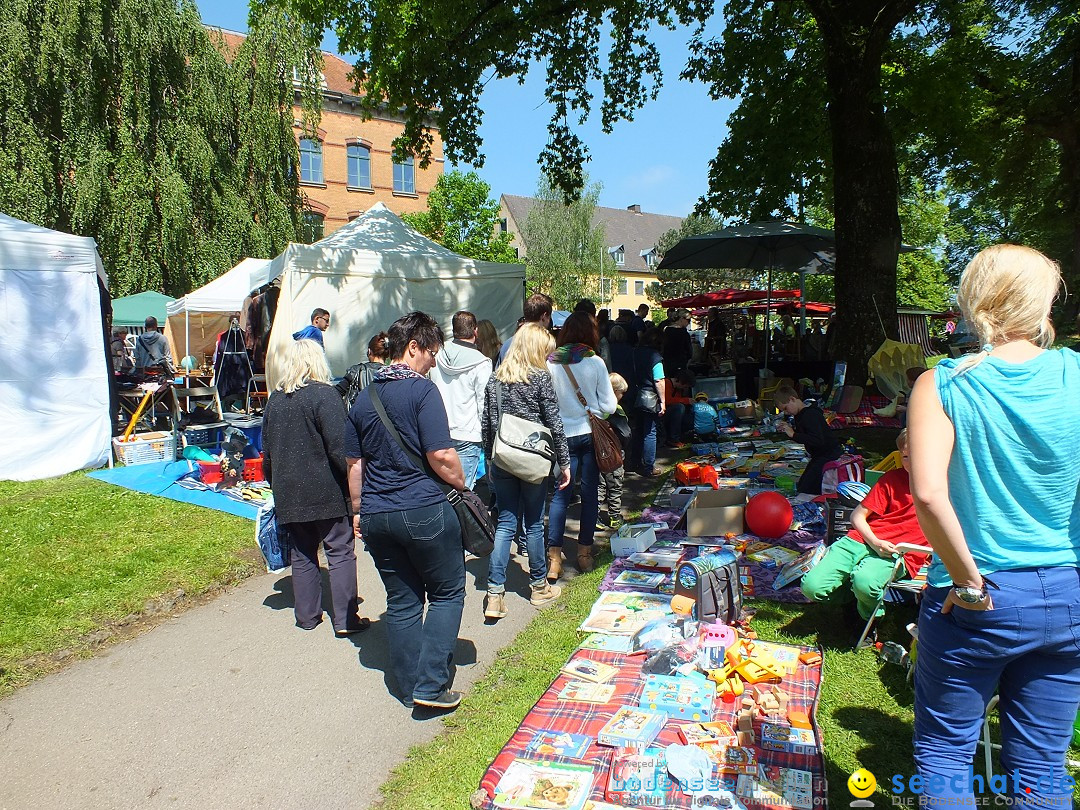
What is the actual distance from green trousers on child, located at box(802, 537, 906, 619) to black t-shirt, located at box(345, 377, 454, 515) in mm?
2174

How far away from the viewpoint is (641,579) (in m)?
4.88

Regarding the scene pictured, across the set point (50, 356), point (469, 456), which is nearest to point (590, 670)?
point (469, 456)

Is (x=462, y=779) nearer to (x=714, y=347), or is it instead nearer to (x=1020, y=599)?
(x=1020, y=599)

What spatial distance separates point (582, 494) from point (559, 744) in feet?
8.11

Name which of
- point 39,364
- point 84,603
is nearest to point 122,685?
point 84,603

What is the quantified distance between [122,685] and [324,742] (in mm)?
1463

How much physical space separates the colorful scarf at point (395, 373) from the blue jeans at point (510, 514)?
136cm

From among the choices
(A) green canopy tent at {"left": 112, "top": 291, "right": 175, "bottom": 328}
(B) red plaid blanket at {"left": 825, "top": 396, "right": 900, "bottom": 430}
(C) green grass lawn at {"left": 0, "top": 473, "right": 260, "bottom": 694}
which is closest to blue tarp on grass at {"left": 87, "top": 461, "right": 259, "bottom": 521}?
(C) green grass lawn at {"left": 0, "top": 473, "right": 260, "bottom": 694}

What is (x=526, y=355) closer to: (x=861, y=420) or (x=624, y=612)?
(x=624, y=612)

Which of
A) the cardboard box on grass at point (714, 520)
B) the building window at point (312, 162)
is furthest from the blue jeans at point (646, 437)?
the building window at point (312, 162)

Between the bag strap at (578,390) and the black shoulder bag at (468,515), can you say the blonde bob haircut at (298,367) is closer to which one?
the black shoulder bag at (468,515)

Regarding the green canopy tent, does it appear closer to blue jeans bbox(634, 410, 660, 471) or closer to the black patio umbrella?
the black patio umbrella

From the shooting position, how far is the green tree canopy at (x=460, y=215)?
31.9 metres

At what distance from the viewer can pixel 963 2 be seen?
1227 cm
